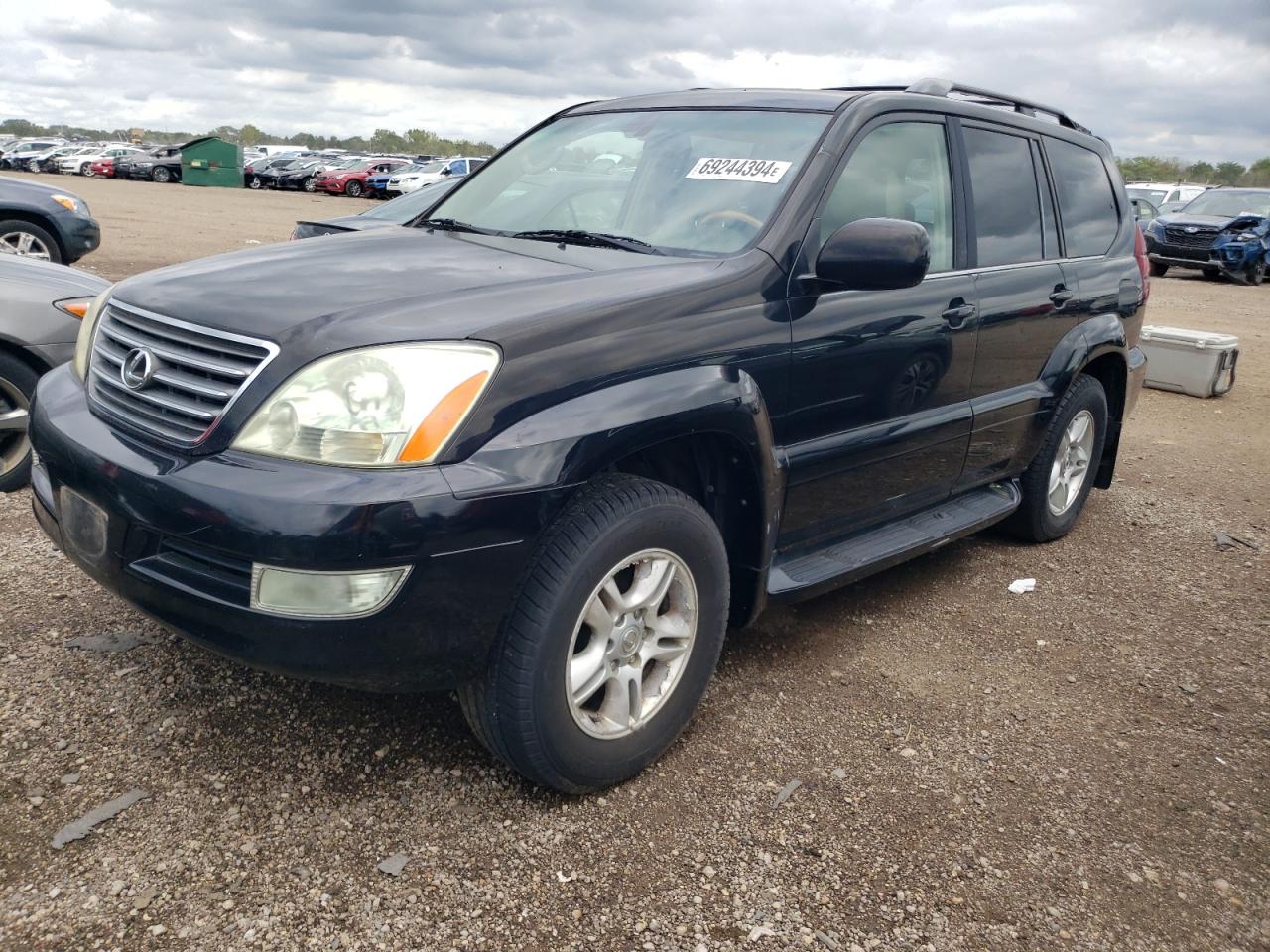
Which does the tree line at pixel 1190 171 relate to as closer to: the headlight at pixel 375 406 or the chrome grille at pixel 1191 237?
the chrome grille at pixel 1191 237

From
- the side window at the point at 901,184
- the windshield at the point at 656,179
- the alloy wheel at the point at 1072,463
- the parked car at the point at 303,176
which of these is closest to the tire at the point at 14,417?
the windshield at the point at 656,179

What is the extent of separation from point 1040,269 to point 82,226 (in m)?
8.59

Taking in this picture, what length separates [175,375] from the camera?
2457 millimetres

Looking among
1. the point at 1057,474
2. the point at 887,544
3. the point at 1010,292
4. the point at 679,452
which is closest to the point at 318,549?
the point at 679,452

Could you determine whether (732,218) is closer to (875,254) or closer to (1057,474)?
(875,254)

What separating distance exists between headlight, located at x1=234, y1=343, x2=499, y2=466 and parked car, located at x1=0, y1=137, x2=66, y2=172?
1916 inches

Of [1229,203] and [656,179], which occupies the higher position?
[1229,203]

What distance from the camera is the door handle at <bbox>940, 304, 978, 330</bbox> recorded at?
355 cm

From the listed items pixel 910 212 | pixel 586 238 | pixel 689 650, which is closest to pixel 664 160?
pixel 586 238

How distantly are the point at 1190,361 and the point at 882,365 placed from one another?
6.56 meters

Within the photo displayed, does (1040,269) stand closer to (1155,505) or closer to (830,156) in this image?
(830,156)

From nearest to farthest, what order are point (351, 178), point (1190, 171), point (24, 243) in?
point (24, 243), point (351, 178), point (1190, 171)

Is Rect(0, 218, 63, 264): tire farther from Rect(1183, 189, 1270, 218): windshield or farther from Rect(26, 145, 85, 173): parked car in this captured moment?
Rect(26, 145, 85, 173): parked car

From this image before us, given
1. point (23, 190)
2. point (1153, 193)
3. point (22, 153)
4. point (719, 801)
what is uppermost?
point (1153, 193)
